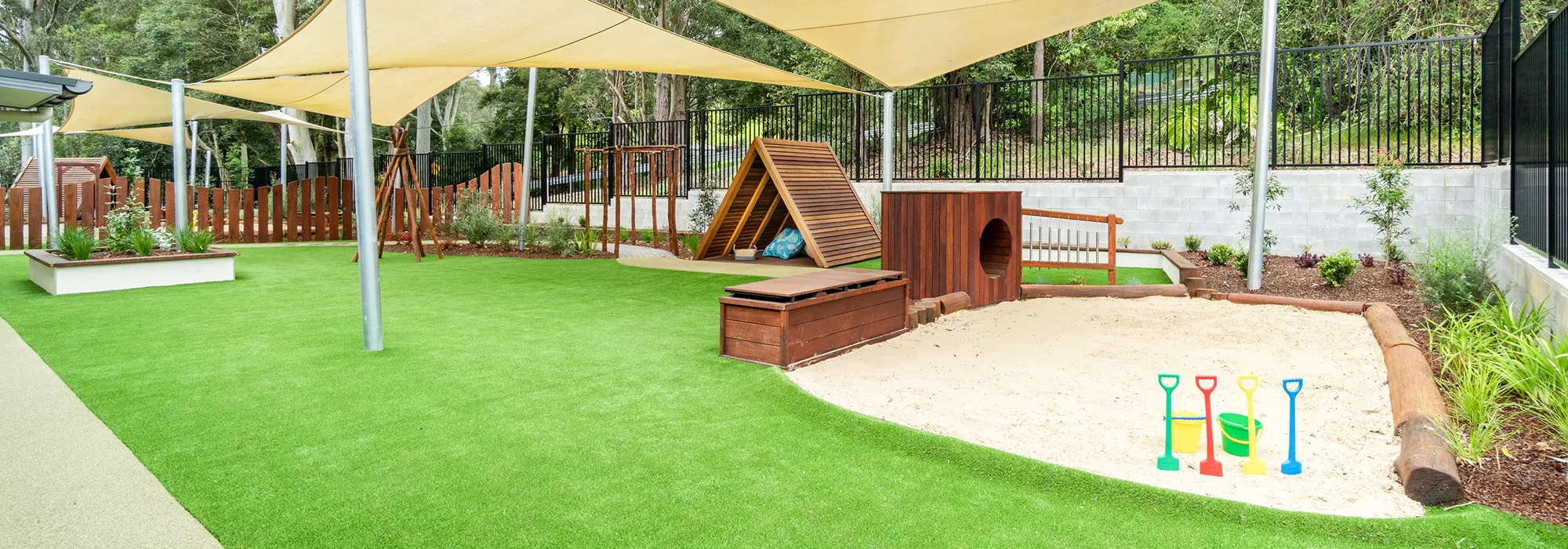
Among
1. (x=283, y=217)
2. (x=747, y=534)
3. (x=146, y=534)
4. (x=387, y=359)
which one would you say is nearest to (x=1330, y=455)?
(x=747, y=534)

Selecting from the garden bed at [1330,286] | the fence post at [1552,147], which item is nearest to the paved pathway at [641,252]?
the garden bed at [1330,286]

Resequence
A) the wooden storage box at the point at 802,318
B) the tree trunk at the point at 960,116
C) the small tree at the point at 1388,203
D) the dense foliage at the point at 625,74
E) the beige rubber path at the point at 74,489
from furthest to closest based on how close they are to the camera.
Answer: the dense foliage at the point at 625,74 → the tree trunk at the point at 960,116 → the small tree at the point at 1388,203 → the wooden storage box at the point at 802,318 → the beige rubber path at the point at 74,489

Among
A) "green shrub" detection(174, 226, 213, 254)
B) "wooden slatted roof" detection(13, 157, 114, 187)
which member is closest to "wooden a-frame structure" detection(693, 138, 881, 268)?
"green shrub" detection(174, 226, 213, 254)

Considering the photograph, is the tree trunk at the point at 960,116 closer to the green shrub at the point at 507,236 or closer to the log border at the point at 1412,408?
the green shrub at the point at 507,236

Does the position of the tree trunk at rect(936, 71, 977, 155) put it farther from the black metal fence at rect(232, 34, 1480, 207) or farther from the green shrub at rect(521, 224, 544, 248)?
the green shrub at rect(521, 224, 544, 248)

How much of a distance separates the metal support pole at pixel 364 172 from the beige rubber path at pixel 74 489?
152cm

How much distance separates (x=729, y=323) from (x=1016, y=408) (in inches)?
70.8

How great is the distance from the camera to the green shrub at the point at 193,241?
30.6 feet

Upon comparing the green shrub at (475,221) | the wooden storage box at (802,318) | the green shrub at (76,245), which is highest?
the green shrub at (475,221)

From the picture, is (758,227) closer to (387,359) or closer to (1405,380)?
(387,359)

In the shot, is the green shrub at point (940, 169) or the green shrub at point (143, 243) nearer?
the green shrub at point (143, 243)

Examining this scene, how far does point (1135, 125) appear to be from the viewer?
1210cm

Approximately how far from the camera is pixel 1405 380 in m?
3.96

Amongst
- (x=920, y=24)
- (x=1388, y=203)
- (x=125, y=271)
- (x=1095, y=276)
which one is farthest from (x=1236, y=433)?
(x=125, y=271)
